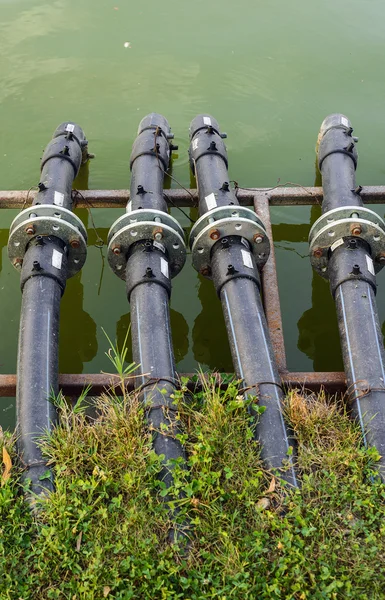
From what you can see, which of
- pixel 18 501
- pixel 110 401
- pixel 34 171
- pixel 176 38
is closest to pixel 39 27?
pixel 176 38

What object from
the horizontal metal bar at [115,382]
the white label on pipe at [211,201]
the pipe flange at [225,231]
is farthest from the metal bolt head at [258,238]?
the horizontal metal bar at [115,382]

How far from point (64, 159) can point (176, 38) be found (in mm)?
3839

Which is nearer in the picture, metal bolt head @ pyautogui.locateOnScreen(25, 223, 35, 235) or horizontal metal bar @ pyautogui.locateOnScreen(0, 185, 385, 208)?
metal bolt head @ pyautogui.locateOnScreen(25, 223, 35, 235)

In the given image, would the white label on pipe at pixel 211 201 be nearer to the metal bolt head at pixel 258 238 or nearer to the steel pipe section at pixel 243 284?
the steel pipe section at pixel 243 284

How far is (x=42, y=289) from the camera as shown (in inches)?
169

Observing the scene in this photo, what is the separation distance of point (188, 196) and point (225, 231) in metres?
1.29

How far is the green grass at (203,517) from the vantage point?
311 centimetres

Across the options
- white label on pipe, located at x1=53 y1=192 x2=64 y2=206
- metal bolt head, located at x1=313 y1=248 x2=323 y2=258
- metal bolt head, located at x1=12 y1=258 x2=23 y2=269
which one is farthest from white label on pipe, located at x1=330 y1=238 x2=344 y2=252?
metal bolt head, located at x1=12 y1=258 x2=23 y2=269

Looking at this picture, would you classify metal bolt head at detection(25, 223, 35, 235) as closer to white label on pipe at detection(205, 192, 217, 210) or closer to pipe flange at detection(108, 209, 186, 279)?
pipe flange at detection(108, 209, 186, 279)

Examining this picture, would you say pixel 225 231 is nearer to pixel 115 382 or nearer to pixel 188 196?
pixel 188 196

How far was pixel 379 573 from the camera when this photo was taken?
315 centimetres

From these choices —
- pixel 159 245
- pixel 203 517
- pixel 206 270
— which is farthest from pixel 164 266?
pixel 203 517

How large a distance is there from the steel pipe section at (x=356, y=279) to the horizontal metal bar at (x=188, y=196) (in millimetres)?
340

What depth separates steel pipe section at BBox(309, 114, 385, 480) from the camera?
12.7 ft
